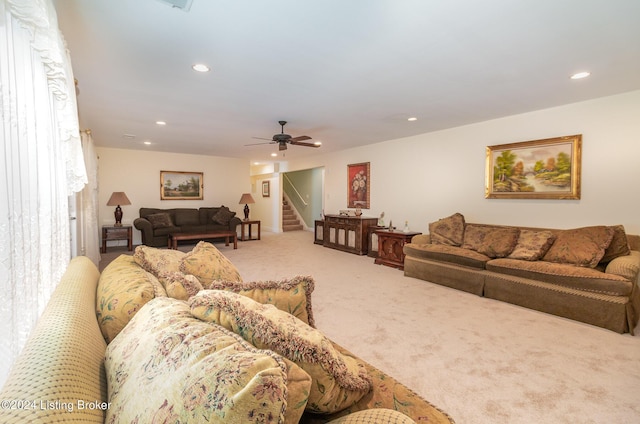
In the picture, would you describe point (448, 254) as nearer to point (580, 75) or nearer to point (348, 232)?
point (580, 75)

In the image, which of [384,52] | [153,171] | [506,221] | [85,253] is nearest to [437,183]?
[506,221]

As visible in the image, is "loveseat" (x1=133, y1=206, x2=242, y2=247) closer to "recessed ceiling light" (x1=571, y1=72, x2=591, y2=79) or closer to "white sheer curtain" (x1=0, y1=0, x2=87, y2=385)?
"white sheer curtain" (x1=0, y1=0, x2=87, y2=385)

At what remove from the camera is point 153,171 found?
7758mm

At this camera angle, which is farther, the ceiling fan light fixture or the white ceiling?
the ceiling fan light fixture

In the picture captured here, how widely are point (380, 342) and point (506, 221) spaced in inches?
124

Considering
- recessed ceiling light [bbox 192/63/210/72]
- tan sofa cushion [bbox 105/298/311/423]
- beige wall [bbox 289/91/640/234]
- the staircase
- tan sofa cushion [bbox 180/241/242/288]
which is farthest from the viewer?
the staircase

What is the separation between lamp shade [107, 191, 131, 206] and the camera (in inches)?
269

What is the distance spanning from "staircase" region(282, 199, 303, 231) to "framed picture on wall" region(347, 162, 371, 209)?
387 centimetres

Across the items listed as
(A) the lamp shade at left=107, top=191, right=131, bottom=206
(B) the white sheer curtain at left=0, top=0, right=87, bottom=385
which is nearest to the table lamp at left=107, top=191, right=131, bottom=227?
(A) the lamp shade at left=107, top=191, right=131, bottom=206

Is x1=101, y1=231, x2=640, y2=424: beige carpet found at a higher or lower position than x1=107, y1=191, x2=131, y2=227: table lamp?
lower

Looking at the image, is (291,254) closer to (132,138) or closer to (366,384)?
(132,138)

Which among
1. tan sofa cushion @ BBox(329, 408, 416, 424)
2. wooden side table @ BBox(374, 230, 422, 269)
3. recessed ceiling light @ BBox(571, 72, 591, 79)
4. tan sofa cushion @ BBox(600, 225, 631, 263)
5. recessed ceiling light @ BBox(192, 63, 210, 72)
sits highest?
recessed ceiling light @ BBox(571, 72, 591, 79)

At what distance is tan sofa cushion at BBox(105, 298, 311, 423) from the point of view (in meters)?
0.56

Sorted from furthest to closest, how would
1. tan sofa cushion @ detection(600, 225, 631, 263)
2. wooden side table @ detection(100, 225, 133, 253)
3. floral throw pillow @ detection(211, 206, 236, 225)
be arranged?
floral throw pillow @ detection(211, 206, 236, 225)
wooden side table @ detection(100, 225, 133, 253)
tan sofa cushion @ detection(600, 225, 631, 263)
